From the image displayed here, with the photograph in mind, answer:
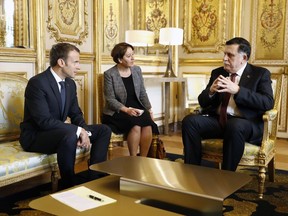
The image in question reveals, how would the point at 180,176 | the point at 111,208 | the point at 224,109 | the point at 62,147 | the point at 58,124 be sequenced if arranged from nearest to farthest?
the point at 111,208 → the point at 180,176 → the point at 62,147 → the point at 58,124 → the point at 224,109

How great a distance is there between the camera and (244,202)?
7.60 ft

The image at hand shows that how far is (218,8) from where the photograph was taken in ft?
15.7

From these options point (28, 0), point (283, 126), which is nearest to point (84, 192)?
point (28, 0)

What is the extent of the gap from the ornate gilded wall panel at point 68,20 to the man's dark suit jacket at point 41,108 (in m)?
1.00

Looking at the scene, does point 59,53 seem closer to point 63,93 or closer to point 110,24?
point 63,93

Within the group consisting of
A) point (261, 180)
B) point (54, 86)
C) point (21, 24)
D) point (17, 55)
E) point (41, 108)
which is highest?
point (21, 24)

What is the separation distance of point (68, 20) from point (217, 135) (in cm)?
181

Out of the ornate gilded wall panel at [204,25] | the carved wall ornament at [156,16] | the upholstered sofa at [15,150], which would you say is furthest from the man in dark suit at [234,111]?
the carved wall ornament at [156,16]

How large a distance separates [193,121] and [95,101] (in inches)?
58.2

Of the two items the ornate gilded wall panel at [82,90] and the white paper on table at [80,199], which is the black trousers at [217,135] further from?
the ornate gilded wall panel at [82,90]

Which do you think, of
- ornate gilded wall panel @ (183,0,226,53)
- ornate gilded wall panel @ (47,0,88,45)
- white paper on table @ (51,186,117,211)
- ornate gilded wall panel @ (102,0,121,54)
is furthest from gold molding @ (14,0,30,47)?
ornate gilded wall panel @ (183,0,226,53)

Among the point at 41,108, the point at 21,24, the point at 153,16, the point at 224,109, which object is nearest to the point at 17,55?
the point at 21,24

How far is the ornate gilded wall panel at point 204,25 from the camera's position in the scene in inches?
189

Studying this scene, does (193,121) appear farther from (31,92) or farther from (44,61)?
(44,61)
